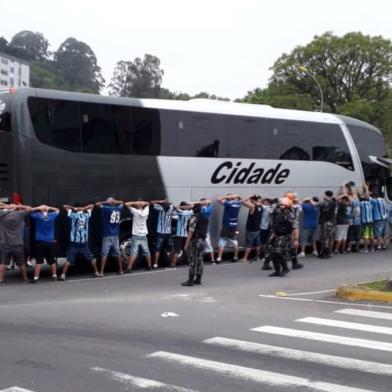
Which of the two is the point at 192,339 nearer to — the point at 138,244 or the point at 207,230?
the point at 207,230

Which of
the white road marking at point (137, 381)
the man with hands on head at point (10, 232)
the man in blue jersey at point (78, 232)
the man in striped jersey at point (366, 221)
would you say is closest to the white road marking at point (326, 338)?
the white road marking at point (137, 381)

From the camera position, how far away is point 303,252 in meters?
17.6

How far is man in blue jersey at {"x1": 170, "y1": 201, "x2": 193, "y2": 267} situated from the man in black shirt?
1833 millimetres

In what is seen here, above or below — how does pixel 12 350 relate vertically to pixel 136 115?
below

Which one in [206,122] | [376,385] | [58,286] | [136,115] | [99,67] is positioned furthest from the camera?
[99,67]

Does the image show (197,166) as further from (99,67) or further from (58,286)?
(99,67)

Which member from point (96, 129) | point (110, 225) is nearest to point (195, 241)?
point (110, 225)

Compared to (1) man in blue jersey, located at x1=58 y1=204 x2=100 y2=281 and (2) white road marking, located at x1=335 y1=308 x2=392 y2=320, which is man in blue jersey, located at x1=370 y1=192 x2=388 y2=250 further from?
(2) white road marking, located at x1=335 y1=308 x2=392 y2=320

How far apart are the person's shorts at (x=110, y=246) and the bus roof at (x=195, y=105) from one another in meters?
3.06

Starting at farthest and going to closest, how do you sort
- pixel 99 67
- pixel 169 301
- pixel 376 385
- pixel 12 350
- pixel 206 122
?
pixel 99 67
pixel 206 122
pixel 169 301
pixel 12 350
pixel 376 385

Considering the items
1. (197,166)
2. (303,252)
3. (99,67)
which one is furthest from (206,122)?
(99,67)

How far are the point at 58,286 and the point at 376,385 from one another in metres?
8.10

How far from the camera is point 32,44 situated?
144750 millimetres

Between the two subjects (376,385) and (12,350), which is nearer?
(376,385)
